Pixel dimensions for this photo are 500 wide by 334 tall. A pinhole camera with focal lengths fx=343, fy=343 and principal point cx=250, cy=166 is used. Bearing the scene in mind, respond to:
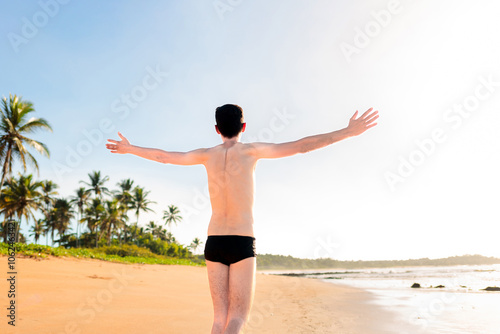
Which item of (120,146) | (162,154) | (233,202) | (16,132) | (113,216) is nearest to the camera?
(233,202)

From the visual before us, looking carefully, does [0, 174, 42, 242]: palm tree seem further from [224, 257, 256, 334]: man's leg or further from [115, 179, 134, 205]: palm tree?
[224, 257, 256, 334]: man's leg

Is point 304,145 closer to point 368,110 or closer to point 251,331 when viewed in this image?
point 368,110

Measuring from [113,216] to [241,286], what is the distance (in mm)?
52455

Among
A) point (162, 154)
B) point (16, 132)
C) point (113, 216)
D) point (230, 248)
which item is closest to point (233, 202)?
point (230, 248)

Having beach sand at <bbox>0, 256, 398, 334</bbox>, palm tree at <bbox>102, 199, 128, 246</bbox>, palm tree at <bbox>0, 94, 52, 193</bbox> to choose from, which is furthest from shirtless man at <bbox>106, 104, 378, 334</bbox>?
palm tree at <bbox>102, 199, 128, 246</bbox>

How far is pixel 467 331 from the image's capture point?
5746 millimetres

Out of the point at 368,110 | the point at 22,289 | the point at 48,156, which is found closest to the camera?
the point at 368,110

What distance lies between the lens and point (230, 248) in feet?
7.64

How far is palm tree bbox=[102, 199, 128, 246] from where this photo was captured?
5053 centimetres

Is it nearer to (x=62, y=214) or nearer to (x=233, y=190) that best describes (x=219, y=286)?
(x=233, y=190)

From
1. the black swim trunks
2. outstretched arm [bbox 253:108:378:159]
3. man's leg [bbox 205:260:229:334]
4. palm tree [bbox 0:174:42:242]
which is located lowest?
man's leg [bbox 205:260:229:334]

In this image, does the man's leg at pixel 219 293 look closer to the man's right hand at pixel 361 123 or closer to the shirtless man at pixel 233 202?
the shirtless man at pixel 233 202

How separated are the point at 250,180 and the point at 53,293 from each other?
671 centimetres

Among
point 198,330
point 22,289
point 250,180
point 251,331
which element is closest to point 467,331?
point 251,331
